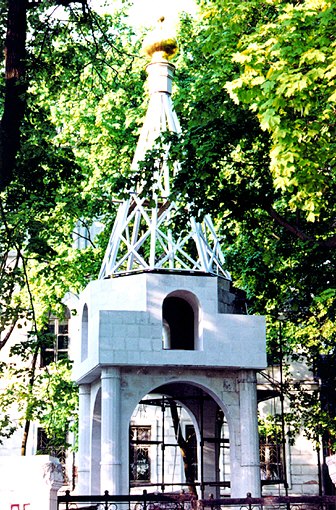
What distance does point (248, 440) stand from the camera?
55.4 feet

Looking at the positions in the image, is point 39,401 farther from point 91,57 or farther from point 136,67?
point 91,57

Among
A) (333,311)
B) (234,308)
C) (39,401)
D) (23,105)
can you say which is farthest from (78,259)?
(23,105)

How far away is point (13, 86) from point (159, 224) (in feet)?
19.7

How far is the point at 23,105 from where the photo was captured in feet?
41.8

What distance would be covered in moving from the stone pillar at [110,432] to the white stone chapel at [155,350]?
18 millimetres

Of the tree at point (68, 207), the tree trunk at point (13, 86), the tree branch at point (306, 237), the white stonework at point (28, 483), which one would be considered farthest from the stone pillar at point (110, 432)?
the tree trunk at point (13, 86)

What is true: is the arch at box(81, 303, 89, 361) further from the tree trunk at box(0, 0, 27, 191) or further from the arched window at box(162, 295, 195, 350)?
the tree trunk at box(0, 0, 27, 191)

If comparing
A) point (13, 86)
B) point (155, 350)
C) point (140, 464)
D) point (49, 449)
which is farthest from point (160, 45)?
point (140, 464)

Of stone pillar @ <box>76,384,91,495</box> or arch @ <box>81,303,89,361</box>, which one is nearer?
stone pillar @ <box>76,384,91,495</box>

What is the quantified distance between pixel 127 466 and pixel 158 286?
343 cm

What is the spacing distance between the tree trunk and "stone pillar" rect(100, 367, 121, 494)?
17.4 ft

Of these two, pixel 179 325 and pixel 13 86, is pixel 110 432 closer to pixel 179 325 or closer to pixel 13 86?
pixel 179 325


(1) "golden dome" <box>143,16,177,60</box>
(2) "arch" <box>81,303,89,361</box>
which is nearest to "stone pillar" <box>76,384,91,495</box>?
(2) "arch" <box>81,303,89,361</box>

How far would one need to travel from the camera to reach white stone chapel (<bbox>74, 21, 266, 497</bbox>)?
16375mm
